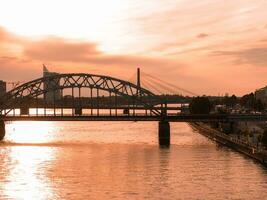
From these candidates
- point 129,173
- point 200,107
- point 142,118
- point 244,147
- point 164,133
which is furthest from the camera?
point 200,107

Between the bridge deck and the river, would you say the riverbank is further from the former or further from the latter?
the bridge deck

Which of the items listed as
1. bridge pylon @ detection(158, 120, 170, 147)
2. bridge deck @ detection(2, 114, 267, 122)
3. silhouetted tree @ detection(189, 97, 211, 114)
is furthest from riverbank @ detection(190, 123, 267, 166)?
silhouetted tree @ detection(189, 97, 211, 114)

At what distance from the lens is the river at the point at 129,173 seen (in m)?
52.9

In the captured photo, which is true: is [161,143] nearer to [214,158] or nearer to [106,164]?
[214,158]

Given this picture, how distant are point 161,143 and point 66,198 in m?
52.0

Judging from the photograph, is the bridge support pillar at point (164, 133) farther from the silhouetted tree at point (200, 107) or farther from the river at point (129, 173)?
the silhouetted tree at point (200, 107)

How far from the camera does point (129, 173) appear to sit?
64750mm

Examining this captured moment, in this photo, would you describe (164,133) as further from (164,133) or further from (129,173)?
(129,173)

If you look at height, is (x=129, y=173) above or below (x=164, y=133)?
below

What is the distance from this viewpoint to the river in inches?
2082

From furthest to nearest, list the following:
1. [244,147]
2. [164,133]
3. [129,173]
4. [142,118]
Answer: [142,118], [164,133], [244,147], [129,173]

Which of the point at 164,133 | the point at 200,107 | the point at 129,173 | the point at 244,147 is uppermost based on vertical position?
the point at 200,107

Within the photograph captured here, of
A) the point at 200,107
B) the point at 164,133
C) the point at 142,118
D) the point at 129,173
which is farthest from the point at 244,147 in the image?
the point at 200,107

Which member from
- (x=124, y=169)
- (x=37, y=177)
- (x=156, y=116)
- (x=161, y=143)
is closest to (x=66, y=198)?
(x=37, y=177)
